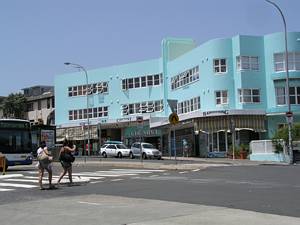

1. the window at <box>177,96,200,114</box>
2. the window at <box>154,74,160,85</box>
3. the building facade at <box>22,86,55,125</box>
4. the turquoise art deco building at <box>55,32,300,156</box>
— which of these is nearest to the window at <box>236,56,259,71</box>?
the turquoise art deco building at <box>55,32,300,156</box>

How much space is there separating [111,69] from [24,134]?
4048cm

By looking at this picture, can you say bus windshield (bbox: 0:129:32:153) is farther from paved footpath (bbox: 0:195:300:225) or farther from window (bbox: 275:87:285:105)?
window (bbox: 275:87:285:105)

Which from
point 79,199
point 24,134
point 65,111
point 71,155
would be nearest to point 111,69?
point 65,111

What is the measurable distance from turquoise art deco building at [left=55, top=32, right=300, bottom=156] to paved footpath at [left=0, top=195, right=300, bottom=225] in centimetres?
3055

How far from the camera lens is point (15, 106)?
88.9 m

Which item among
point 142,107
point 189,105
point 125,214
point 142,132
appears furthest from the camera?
point 142,107

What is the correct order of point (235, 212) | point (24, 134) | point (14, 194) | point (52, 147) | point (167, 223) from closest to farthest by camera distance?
A: 1. point (167, 223)
2. point (235, 212)
3. point (14, 194)
4. point (24, 134)
5. point (52, 147)

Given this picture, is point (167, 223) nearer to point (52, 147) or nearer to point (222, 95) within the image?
point (52, 147)

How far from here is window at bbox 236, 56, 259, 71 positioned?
50.1m

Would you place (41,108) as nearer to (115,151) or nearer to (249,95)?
(115,151)

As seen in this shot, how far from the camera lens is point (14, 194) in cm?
1769

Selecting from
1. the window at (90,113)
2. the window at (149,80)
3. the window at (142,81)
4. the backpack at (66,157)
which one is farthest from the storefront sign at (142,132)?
the backpack at (66,157)

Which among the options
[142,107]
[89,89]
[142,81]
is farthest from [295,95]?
[89,89]

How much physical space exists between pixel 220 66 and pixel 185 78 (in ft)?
24.5
